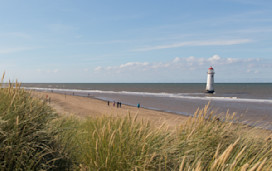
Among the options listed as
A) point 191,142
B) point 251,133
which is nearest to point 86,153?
point 191,142

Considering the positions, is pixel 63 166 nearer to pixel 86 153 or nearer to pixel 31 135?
pixel 86 153

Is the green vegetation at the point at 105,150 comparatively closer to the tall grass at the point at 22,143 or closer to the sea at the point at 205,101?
the tall grass at the point at 22,143

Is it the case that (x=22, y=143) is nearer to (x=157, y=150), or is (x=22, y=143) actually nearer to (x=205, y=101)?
(x=157, y=150)

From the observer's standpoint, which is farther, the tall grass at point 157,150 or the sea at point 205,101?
the sea at point 205,101

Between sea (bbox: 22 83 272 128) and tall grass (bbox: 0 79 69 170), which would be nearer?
tall grass (bbox: 0 79 69 170)

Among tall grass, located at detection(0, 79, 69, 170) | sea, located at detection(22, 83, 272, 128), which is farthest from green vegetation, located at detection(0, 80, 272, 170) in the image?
sea, located at detection(22, 83, 272, 128)

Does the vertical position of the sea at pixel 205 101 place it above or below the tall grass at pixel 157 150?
below

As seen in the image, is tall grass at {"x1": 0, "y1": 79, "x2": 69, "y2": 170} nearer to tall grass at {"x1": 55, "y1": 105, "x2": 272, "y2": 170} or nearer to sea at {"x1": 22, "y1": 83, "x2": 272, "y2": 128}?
tall grass at {"x1": 55, "y1": 105, "x2": 272, "y2": 170}

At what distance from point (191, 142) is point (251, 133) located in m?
1.75

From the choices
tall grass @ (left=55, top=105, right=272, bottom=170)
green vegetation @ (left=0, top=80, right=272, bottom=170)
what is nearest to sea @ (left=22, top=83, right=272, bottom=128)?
tall grass @ (left=55, top=105, right=272, bottom=170)

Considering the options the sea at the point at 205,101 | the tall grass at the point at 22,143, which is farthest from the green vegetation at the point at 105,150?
the sea at the point at 205,101

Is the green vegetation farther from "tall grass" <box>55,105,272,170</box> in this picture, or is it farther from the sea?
the sea

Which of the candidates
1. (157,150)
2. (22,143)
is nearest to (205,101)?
(157,150)

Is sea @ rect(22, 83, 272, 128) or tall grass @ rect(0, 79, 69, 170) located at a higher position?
tall grass @ rect(0, 79, 69, 170)
